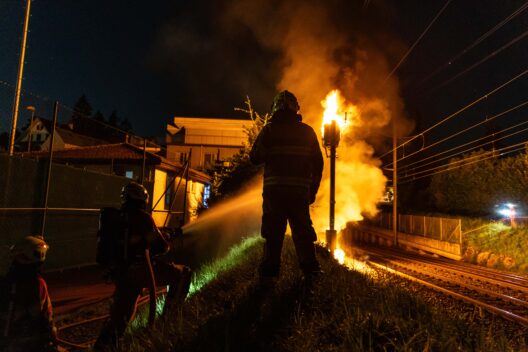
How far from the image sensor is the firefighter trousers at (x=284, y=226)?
4461mm

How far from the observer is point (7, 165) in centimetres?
902

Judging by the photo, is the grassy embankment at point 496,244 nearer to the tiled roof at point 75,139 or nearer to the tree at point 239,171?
the tree at point 239,171

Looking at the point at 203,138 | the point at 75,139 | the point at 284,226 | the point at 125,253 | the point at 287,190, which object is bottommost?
the point at 125,253

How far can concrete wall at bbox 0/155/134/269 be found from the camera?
8.95 meters

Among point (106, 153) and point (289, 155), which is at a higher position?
point (106, 153)

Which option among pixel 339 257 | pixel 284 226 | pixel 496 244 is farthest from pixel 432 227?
pixel 284 226

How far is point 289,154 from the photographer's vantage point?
14.9 feet

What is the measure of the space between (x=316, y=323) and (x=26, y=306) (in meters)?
2.46

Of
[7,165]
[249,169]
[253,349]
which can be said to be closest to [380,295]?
[253,349]

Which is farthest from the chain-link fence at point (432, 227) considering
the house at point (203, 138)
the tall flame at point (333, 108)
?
the house at point (203, 138)

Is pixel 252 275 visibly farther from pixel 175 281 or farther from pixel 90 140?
pixel 90 140

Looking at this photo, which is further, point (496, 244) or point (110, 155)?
point (110, 155)

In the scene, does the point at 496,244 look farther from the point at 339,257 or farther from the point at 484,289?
the point at 339,257

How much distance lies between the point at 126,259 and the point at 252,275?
6.60ft
